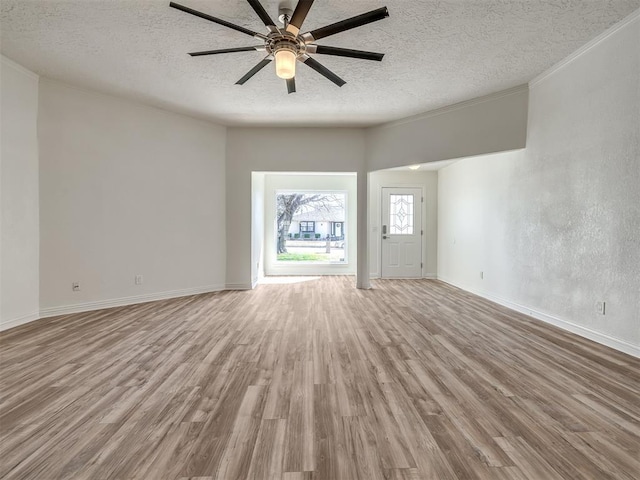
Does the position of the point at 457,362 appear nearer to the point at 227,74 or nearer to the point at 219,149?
the point at 227,74

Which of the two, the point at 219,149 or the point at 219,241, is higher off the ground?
the point at 219,149

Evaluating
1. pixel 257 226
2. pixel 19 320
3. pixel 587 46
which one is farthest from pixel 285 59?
pixel 257 226

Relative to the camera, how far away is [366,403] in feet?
6.41

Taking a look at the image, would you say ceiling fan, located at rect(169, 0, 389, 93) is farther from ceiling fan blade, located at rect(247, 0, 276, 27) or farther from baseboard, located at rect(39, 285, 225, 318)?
baseboard, located at rect(39, 285, 225, 318)

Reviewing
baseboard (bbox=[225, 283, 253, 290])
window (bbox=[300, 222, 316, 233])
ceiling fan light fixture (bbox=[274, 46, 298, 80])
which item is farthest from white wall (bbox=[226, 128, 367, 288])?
ceiling fan light fixture (bbox=[274, 46, 298, 80])

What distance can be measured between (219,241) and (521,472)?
510 centimetres

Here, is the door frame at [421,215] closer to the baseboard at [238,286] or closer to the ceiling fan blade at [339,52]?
the baseboard at [238,286]

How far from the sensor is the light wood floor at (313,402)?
1449 millimetres

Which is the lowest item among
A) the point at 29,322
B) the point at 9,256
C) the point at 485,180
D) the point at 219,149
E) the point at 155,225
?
the point at 29,322

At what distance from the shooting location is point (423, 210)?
7.14 metres

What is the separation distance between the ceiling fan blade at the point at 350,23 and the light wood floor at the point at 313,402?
102 inches

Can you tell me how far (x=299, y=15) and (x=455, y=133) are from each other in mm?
3268

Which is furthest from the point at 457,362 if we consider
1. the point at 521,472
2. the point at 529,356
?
the point at 521,472

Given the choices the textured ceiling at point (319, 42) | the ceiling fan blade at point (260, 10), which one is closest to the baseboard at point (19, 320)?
the textured ceiling at point (319, 42)
